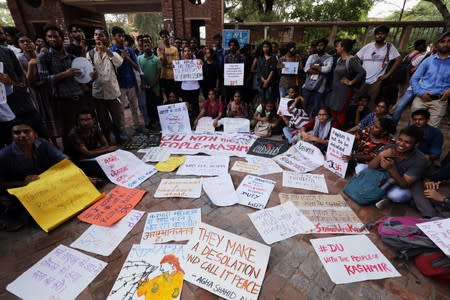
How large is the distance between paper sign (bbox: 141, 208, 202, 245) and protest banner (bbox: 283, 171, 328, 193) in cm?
140

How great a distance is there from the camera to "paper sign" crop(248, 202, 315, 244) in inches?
95.7

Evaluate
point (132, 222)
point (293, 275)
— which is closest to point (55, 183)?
point (132, 222)

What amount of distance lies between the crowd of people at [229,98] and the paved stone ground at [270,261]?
0.49 metres

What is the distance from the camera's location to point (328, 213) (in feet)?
8.94

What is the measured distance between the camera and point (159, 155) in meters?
4.09

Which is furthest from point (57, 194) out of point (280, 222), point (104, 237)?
point (280, 222)

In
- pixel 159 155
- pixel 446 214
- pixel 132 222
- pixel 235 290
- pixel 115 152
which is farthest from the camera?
pixel 159 155

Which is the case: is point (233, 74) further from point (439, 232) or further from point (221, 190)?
point (439, 232)

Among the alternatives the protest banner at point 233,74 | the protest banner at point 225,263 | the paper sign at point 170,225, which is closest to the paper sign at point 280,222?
the protest banner at point 225,263

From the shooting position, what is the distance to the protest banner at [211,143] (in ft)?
13.9

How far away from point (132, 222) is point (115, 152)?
149 centimetres

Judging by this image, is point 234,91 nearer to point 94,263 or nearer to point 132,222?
point 132,222

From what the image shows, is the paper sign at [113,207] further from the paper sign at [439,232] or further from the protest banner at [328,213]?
the paper sign at [439,232]

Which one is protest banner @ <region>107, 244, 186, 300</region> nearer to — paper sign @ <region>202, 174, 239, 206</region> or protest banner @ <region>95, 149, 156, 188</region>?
paper sign @ <region>202, 174, 239, 206</region>
